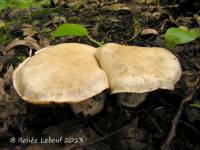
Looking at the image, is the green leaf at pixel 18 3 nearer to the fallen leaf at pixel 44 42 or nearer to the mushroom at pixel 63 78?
the fallen leaf at pixel 44 42

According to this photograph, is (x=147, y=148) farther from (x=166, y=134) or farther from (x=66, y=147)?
(x=66, y=147)

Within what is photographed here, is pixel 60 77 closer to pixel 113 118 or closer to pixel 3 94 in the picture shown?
pixel 113 118

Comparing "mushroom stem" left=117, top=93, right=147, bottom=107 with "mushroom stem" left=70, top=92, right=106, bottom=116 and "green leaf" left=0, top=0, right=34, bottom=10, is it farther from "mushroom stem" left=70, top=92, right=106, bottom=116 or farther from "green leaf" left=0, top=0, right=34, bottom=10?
"green leaf" left=0, top=0, right=34, bottom=10

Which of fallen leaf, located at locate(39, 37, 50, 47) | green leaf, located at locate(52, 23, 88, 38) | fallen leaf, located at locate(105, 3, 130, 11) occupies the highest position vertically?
green leaf, located at locate(52, 23, 88, 38)

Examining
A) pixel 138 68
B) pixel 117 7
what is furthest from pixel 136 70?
pixel 117 7

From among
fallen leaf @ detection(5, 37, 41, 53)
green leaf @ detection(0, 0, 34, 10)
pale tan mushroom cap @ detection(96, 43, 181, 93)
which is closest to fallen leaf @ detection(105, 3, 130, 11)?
green leaf @ detection(0, 0, 34, 10)

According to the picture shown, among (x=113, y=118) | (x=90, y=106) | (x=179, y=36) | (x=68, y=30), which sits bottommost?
(x=113, y=118)
